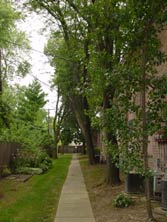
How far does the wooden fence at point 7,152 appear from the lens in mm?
15769

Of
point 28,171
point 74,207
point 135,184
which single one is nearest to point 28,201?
point 74,207

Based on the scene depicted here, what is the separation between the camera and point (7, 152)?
671 inches

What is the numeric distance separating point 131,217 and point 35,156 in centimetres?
1342

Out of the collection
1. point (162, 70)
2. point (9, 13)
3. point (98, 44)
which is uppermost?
point (9, 13)

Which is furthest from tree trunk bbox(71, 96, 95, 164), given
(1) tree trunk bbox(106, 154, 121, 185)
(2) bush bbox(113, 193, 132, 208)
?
(2) bush bbox(113, 193, 132, 208)

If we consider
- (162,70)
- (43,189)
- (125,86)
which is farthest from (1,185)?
(125,86)


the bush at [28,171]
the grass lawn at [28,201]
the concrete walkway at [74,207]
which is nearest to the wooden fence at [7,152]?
the bush at [28,171]

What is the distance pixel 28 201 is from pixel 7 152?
736cm

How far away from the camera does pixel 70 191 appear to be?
40.0 feet

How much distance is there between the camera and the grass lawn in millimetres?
7898

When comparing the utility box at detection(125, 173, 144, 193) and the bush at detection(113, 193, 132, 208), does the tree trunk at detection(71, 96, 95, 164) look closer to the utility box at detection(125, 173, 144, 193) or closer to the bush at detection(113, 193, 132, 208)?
the utility box at detection(125, 173, 144, 193)

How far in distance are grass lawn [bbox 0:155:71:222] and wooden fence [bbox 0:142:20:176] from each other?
1363 millimetres

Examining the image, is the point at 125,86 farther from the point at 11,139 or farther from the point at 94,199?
the point at 11,139

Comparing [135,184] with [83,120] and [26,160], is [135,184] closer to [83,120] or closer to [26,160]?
[26,160]
